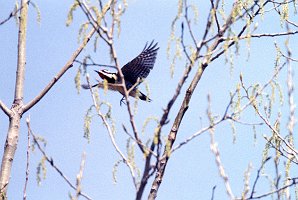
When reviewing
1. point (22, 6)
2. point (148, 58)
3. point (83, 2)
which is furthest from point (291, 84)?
point (148, 58)

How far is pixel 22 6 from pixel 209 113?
1290mm

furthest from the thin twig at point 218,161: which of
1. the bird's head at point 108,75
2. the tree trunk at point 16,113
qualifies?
the bird's head at point 108,75

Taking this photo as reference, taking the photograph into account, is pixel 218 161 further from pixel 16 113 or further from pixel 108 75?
pixel 108 75

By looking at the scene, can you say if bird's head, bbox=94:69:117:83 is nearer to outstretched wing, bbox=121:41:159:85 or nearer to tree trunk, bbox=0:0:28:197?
outstretched wing, bbox=121:41:159:85

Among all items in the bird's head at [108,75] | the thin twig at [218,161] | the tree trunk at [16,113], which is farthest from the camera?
the bird's head at [108,75]

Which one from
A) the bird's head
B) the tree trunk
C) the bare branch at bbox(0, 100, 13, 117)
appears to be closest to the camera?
the tree trunk

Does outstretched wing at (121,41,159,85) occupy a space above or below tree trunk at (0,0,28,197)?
above

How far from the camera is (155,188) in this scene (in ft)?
9.45

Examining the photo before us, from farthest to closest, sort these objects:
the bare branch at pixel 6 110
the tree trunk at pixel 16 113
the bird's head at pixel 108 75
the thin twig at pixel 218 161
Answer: the bird's head at pixel 108 75 < the bare branch at pixel 6 110 < the tree trunk at pixel 16 113 < the thin twig at pixel 218 161

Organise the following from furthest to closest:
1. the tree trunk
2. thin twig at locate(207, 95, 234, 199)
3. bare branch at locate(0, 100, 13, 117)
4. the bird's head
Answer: the bird's head → bare branch at locate(0, 100, 13, 117) → the tree trunk → thin twig at locate(207, 95, 234, 199)

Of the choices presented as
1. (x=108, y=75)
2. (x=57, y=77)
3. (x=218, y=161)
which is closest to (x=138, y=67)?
(x=108, y=75)

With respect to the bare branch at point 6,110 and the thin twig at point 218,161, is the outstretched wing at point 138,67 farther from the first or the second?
the thin twig at point 218,161

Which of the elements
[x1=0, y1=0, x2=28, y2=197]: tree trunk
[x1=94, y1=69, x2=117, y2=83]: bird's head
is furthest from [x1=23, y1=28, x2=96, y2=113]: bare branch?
[x1=94, y1=69, x2=117, y2=83]: bird's head

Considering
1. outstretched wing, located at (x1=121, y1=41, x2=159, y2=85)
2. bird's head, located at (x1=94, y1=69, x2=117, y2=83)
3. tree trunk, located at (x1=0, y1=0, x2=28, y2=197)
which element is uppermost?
outstretched wing, located at (x1=121, y1=41, x2=159, y2=85)
